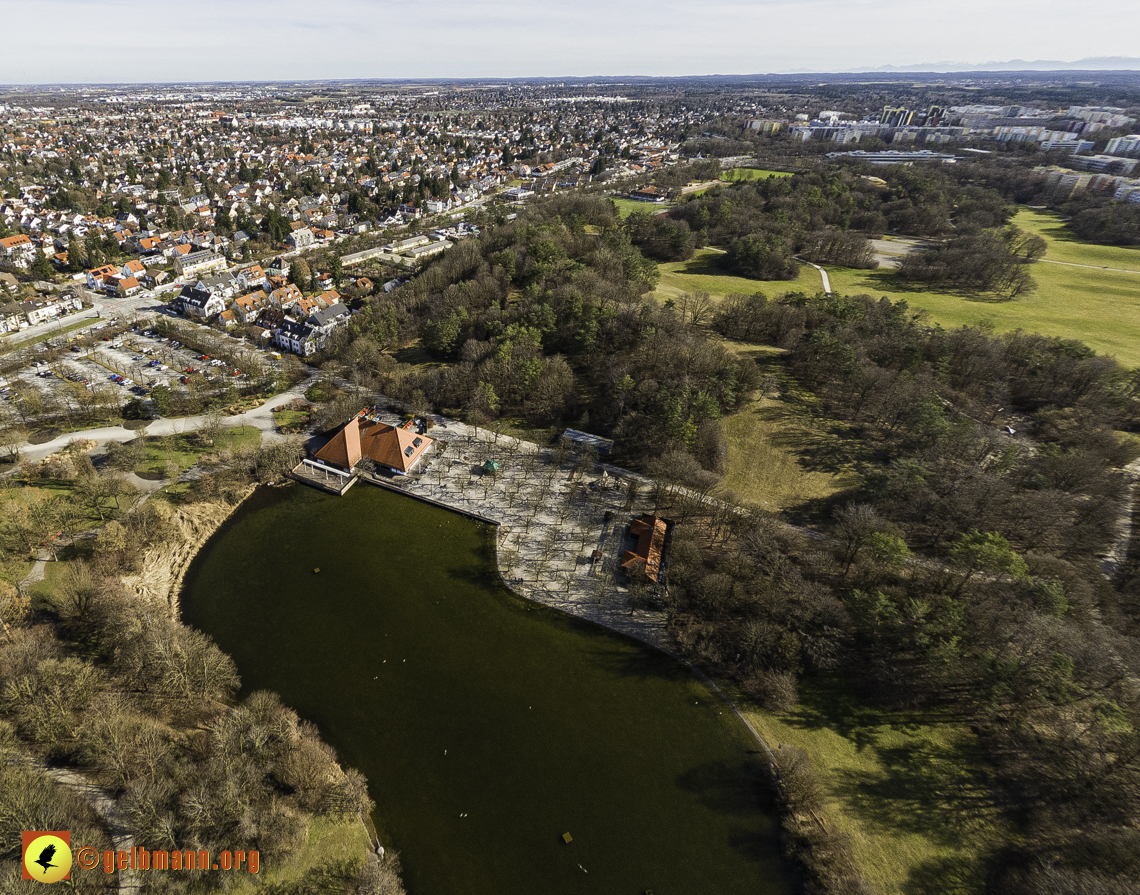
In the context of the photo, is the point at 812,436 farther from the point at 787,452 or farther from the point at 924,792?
the point at 924,792

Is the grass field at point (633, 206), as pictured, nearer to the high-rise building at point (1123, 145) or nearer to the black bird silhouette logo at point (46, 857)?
the black bird silhouette logo at point (46, 857)

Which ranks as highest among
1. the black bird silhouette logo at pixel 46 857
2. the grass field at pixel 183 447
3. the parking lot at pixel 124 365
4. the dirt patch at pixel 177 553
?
the parking lot at pixel 124 365

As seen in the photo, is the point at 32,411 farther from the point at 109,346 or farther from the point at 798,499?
the point at 798,499

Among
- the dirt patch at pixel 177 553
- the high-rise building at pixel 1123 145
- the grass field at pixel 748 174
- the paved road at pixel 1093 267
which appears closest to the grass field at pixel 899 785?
the dirt patch at pixel 177 553

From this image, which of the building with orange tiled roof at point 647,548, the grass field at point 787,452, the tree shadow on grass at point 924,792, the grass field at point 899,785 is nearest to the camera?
the grass field at point 899,785

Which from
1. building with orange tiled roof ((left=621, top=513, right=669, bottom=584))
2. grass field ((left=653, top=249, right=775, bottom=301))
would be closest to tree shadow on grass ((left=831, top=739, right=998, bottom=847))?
building with orange tiled roof ((left=621, top=513, right=669, bottom=584))

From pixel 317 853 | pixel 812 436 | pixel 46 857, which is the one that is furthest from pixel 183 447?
pixel 812 436

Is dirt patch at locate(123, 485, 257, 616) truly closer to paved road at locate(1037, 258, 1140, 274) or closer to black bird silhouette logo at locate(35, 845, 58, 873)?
black bird silhouette logo at locate(35, 845, 58, 873)
